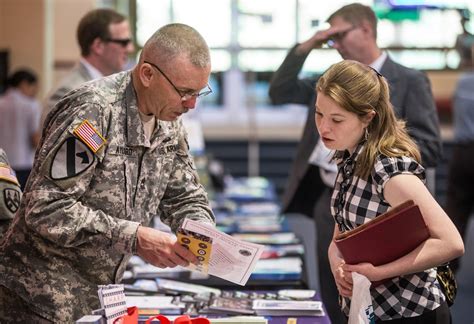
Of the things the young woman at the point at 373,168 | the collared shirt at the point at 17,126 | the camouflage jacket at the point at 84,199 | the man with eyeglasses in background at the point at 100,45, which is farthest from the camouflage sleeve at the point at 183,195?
the collared shirt at the point at 17,126

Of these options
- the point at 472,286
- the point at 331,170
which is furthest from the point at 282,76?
the point at 472,286

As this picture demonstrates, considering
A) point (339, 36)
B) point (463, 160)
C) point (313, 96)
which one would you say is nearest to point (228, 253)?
point (339, 36)

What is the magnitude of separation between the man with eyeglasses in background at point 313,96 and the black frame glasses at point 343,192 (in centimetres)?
95

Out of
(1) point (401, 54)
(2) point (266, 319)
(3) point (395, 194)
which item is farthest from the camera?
(1) point (401, 54)

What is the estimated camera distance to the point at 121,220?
8.28ft

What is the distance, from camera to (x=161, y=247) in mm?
2520

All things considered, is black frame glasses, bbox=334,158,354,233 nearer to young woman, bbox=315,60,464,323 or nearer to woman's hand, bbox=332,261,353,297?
young woman, bbox=315,60,464,323

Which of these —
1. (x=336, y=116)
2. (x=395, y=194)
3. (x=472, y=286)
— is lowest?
(x=472, y=286)

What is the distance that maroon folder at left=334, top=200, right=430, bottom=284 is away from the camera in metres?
2.25

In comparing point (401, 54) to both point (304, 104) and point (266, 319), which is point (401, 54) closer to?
point (304, 104)

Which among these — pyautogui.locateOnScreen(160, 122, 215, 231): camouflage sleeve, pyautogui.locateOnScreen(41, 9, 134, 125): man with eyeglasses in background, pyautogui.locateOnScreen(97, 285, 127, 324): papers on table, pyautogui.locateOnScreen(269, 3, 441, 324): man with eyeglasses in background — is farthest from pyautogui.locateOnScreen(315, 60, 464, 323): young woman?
pyautogui.locateOnScreen(41, 9, 134, 125): man with eyeglasses in background

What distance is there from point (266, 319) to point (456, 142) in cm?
457

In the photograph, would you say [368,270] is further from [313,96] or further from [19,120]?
[19,120]

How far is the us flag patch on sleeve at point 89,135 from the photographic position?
8.03ft
